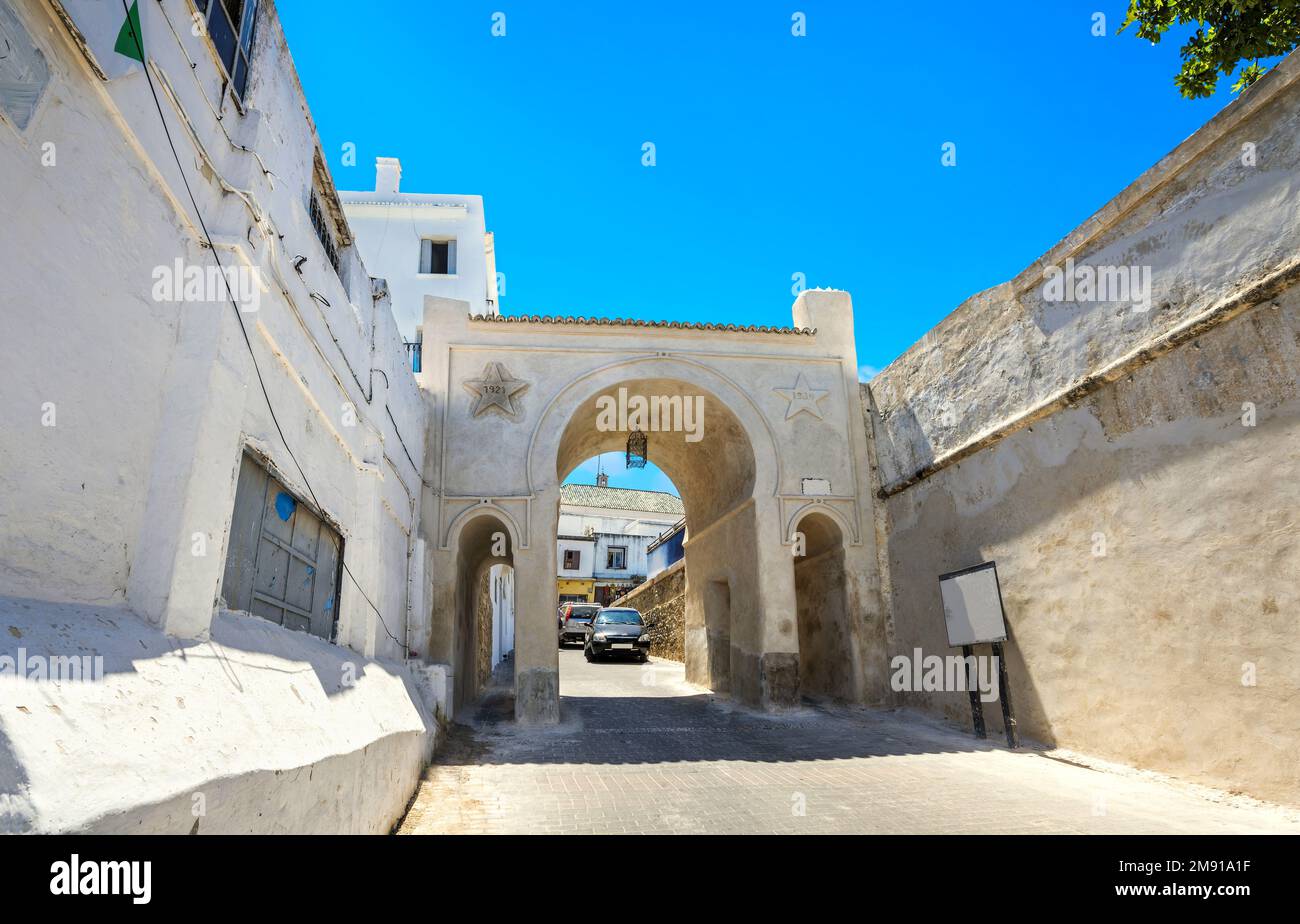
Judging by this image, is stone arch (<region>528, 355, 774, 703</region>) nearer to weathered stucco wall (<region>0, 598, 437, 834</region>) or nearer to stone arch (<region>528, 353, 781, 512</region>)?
stone arch (<region>528, 353, 781, 512</region>)

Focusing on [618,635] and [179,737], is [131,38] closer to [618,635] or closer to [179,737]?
[179,737]

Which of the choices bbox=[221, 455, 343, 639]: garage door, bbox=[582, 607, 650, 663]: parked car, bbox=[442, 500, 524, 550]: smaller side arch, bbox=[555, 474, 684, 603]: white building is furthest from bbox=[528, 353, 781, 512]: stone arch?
bbox=[555, 474, 684, 603]: white building

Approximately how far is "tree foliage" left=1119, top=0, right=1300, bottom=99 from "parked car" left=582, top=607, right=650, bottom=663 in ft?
60.3

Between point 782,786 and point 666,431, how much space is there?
8345 millimetres

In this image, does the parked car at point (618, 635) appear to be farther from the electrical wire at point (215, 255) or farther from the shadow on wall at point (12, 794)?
the shadow on wall at point (12, 794)

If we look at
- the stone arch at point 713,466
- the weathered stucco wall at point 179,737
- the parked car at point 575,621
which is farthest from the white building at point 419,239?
the weathered stucco wall at point 179,737

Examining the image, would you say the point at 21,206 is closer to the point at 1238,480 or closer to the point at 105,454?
the point at 105,454

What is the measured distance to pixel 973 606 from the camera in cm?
926

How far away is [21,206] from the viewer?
9.41 ft

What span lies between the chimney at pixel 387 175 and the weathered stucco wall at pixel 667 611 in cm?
1594

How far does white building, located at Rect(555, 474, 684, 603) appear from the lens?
47.5 metres

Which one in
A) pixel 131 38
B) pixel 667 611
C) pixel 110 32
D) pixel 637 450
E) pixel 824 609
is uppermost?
pixel 637 450

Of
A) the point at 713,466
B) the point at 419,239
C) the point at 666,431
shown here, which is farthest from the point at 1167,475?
the point at 419,239
